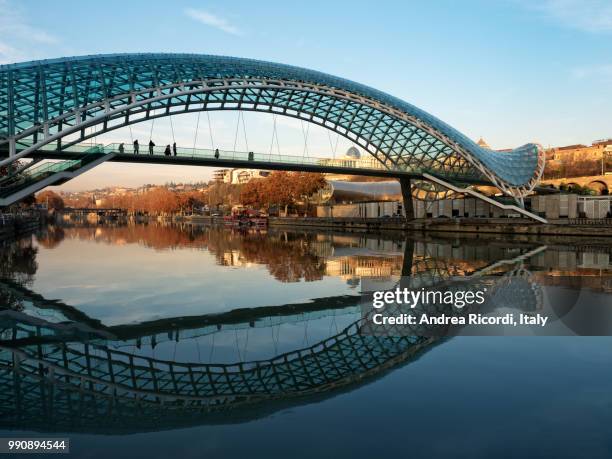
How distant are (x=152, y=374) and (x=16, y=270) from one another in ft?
68.6

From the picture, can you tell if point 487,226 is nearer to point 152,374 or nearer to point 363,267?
point 363,267

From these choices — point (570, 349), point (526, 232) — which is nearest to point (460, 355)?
point (570, 349)

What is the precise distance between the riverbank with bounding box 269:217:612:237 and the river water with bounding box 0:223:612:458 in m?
35.9

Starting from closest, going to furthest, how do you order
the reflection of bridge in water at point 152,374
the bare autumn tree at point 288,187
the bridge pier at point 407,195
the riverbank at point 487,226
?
the reflection of bridge in water at point 152,374
the riverbank at point 487,226
the bridge pier at point 407,195
the bare autumn tree at point 288,187

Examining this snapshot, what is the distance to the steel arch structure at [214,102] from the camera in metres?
35.6

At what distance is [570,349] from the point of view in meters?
12.2

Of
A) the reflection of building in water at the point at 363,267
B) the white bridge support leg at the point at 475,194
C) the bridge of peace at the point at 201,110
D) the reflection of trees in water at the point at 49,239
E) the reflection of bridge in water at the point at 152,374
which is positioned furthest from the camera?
the white bridge support leg at the point at 475,194

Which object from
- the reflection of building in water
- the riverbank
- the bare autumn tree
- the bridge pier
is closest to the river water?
the reflection of building in water

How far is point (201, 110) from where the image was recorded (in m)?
44.8

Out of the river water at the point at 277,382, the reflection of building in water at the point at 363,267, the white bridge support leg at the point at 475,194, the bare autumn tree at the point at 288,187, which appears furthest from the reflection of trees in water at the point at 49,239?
the bare autumn tree at the point at 288,187

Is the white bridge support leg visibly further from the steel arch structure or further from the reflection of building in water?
the reflection of building in water

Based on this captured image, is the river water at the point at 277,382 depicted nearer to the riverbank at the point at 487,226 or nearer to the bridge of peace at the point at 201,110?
the bridge of peace at the point at 201,110

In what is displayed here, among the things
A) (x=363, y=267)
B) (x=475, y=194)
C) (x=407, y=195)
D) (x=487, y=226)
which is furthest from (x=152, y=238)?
(x=363, y=267)

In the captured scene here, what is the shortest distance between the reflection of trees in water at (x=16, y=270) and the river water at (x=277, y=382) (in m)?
0.22
